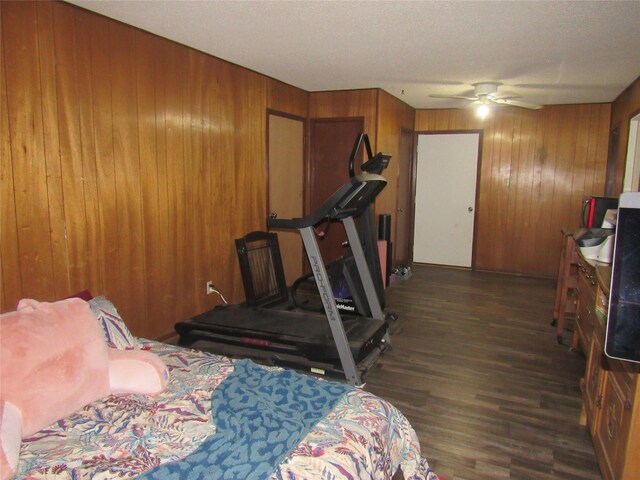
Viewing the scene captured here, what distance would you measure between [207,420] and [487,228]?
5.66m

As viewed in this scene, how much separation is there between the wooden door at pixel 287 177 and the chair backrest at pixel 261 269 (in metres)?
0.63

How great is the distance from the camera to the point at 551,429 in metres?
2.54

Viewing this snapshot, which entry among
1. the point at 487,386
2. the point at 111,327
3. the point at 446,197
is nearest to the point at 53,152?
the point at 111,327

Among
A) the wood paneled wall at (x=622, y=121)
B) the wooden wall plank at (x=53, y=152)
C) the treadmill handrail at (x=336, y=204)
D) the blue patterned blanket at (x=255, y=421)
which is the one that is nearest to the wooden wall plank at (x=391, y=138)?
the treadmill handrail at (x=336, y=204)

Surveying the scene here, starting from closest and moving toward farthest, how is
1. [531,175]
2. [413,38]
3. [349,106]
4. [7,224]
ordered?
[7,224] < [413,38] < [349,106] < [531,175]

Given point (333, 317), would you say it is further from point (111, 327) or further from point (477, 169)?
point (477, 169)

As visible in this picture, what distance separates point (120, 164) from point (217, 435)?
218cm

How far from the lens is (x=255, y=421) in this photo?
1.64m

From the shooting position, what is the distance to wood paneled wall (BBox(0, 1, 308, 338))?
2.48 meters

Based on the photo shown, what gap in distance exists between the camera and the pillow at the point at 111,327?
204 cm

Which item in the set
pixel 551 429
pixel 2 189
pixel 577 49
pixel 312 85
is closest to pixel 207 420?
pixel 2 189

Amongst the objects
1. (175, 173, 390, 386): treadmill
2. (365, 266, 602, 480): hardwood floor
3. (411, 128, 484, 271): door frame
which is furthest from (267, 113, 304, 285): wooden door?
(411, 128, 484, 271): door frame

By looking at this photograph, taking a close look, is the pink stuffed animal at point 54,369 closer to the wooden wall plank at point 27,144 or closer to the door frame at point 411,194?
the wooden wall plank at point 27,144

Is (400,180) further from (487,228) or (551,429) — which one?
(551,429)
